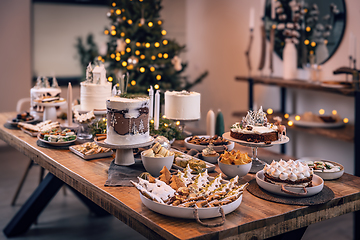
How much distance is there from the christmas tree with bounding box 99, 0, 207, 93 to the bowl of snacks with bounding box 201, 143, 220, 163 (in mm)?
2362

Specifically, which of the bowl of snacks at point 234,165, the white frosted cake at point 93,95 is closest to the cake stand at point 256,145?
the bowl of snacks at point 234,165

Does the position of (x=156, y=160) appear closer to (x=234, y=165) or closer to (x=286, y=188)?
(x=234, y=165)

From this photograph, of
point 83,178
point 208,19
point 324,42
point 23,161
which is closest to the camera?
point 83,178

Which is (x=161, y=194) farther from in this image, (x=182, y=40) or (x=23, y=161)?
(x=182, y=40)

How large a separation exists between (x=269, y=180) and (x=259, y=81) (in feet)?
8.83

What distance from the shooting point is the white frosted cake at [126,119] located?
1.82 meters

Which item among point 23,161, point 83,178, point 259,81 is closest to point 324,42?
point 259,81

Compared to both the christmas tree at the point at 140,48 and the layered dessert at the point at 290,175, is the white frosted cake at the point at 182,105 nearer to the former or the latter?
the layered dessert at the point at 290,175

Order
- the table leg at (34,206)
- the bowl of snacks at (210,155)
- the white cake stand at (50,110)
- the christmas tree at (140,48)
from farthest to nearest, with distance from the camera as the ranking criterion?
1. the christmas tree at (140,48)
2. the table leg at (34,206)
3. the white cake stand at (50,110)
4. the bowl of snacks at (210,155)

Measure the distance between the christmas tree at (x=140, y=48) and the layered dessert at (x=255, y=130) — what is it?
2.47 meters

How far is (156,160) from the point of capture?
1737 millimetres

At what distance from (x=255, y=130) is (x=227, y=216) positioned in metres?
0.59

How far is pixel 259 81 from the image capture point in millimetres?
4152

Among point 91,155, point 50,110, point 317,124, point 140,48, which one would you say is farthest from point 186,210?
point 140,48
